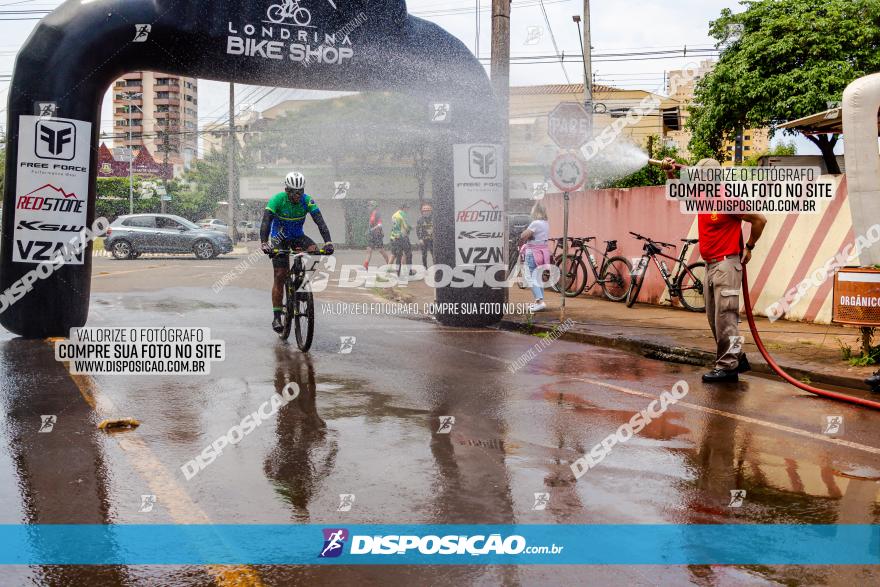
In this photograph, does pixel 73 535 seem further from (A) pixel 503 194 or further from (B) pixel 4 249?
(A) pixel 503 194

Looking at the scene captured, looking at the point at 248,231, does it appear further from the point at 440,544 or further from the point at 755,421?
the point at 440,544

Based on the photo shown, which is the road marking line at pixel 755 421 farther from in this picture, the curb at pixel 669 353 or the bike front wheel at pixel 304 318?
the bike front wheel at pixel 304 318

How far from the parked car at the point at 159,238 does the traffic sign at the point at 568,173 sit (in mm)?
21742

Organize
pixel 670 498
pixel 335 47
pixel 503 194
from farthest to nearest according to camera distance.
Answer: pixel 503 194 → pixel 335 47 → pixel 670 498

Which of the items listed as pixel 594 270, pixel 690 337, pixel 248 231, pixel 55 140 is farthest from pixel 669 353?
pixel 248 231

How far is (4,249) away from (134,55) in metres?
2.86

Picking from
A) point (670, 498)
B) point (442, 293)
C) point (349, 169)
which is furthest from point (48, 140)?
point (349, 169)

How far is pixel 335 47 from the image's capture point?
11.7m

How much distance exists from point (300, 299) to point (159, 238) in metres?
23.5

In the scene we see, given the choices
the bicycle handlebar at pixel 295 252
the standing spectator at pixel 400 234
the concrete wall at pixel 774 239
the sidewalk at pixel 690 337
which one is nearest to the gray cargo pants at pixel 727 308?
the sidewalk at pixel 690 337

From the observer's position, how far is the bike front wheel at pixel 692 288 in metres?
14.3

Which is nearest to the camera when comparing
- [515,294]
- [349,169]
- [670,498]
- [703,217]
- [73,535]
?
[73,535]

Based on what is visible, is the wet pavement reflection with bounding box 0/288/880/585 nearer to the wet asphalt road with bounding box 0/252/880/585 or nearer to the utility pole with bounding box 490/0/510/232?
the wet asphalt road with bounding box 0/252/880/585

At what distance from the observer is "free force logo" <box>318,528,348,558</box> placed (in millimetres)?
4090
